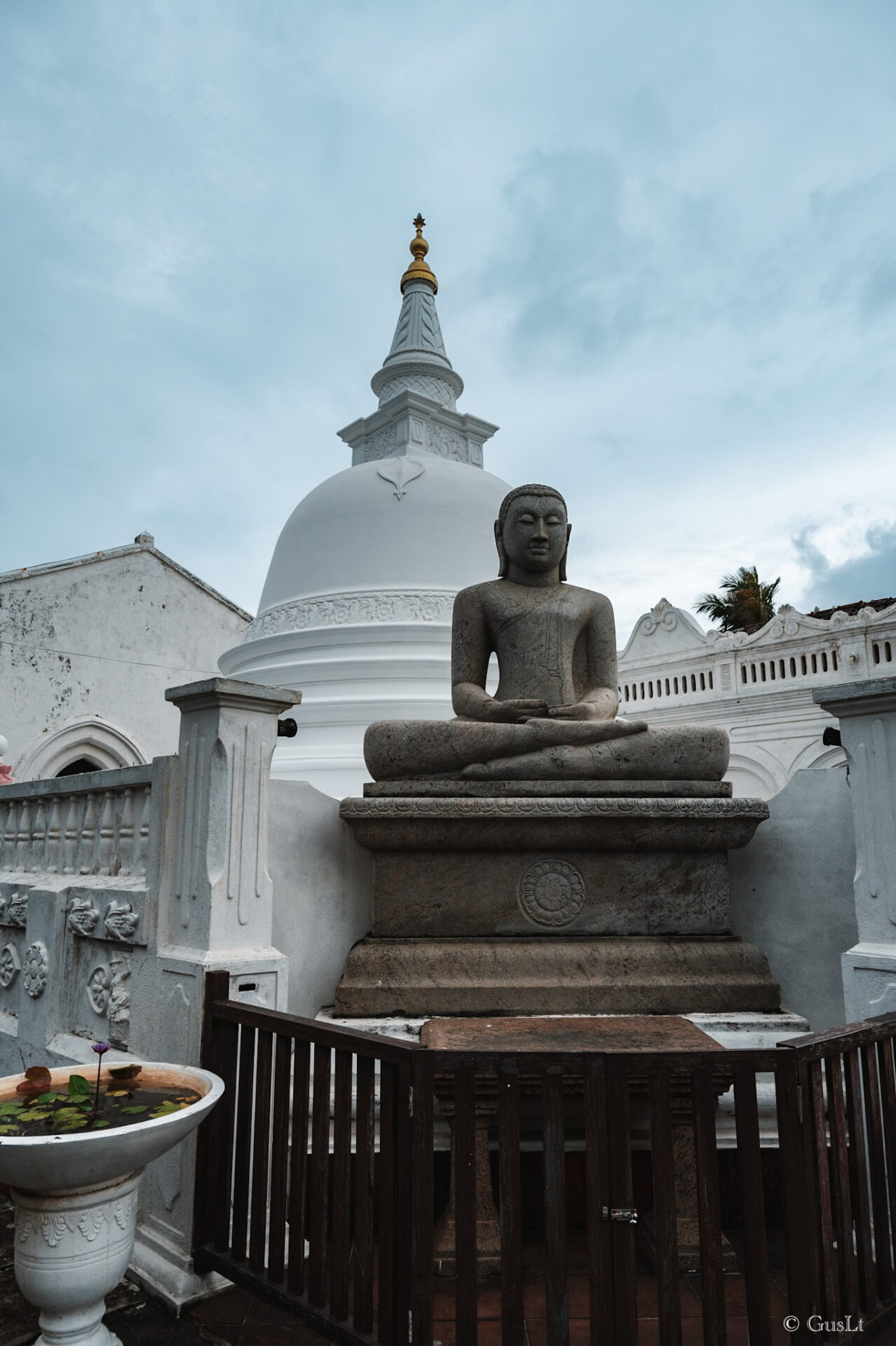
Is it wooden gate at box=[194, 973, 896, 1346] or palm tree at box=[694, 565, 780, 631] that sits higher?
palm tree at box=[694, 565, 780, 631]

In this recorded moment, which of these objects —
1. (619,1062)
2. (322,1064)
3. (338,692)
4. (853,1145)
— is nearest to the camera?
(619,1062)

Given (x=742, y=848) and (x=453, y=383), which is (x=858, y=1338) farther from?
(x=453, y=383)

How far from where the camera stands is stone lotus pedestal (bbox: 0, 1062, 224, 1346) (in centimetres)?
257

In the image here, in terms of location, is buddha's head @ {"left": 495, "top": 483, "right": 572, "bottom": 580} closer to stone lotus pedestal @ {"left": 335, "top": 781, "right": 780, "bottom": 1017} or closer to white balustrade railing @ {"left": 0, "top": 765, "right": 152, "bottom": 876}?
stone lotus pedestal @ {"left": 335, "top": 781, "right": 780, "bottom": 1017}

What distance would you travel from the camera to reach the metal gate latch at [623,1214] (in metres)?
2.38

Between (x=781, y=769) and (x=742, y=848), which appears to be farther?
(x=781, y=769)

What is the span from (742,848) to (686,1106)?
170 cm

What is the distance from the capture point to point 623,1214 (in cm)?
238

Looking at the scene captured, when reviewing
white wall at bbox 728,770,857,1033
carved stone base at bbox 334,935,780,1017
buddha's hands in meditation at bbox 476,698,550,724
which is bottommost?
carved stone base at bbox 334,935,780,1017

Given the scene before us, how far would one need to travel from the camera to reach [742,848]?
186 inches

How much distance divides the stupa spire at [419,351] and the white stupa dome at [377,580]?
0.13 ft

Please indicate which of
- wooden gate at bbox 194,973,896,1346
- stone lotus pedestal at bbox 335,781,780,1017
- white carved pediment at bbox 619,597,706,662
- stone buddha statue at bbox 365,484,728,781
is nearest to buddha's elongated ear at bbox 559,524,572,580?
stone buddha statue at bbox 365,484,728,781

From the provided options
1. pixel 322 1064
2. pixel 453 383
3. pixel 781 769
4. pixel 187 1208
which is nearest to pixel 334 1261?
pixel 322 1064

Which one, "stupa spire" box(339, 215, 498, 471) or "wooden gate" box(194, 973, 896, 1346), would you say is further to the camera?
"stupa spire" box(339, 215, 498, 471)
